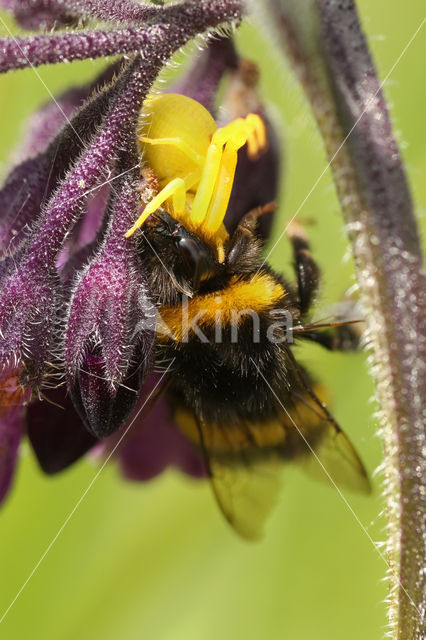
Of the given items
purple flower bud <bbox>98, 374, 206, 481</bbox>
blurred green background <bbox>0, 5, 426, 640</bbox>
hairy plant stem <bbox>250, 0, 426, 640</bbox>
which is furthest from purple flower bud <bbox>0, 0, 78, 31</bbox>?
blurred green background <bbox>0, 5, 426, 640</bbox>

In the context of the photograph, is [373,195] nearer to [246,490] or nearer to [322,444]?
[322,444]

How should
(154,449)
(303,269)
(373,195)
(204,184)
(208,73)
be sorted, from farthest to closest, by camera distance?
1. (154,449)
2. (208,73)
3. (303,269)
4. (204,184)
5. (373,195)

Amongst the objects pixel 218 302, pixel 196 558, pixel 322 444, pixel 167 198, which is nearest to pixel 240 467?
pixel 322 444

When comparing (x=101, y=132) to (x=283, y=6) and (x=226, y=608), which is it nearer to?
(x=283, y=6)

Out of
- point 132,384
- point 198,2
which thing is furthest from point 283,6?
point 132,384

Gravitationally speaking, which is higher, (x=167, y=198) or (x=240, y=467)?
(x=167, y=198)

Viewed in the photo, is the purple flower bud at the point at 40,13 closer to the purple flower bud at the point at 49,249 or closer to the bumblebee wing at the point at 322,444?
the purple flower bud at the point at 49,249
